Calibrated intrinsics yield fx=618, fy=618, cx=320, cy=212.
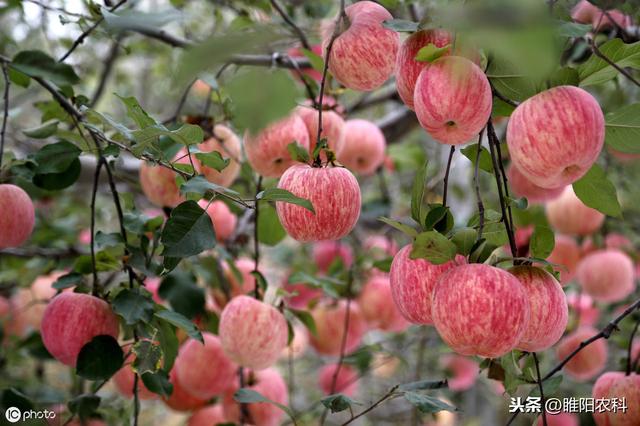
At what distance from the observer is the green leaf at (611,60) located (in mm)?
641

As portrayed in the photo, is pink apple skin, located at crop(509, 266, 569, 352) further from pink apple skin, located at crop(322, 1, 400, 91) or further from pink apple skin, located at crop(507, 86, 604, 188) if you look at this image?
pink apple skin, located at crop(322, 1, 400, 91)

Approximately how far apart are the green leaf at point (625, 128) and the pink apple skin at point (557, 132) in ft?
0.42

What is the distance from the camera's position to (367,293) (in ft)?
4.55

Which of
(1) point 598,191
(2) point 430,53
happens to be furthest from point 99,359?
(1) point 598,191

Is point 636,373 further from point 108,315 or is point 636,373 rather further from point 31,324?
point 31,324

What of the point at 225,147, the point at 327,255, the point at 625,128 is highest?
the point at 625,128

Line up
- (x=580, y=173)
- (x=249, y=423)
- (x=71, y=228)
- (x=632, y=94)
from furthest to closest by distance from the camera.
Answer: (x=632, y=94), (x=71, y=228), (x=249, y=423), (x=580, y=173)

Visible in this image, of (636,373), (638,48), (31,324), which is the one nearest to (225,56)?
(638,48)

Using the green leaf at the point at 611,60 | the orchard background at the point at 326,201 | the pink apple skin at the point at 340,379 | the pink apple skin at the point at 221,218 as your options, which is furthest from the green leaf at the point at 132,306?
the pink apple skin at the point at 340,379

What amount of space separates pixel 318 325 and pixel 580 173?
3.00ft

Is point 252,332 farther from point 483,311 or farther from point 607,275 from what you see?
point 607,275

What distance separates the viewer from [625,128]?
2.26 feet

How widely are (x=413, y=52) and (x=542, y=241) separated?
261 millimetres

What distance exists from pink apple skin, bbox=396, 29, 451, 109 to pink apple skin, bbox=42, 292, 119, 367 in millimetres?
500
